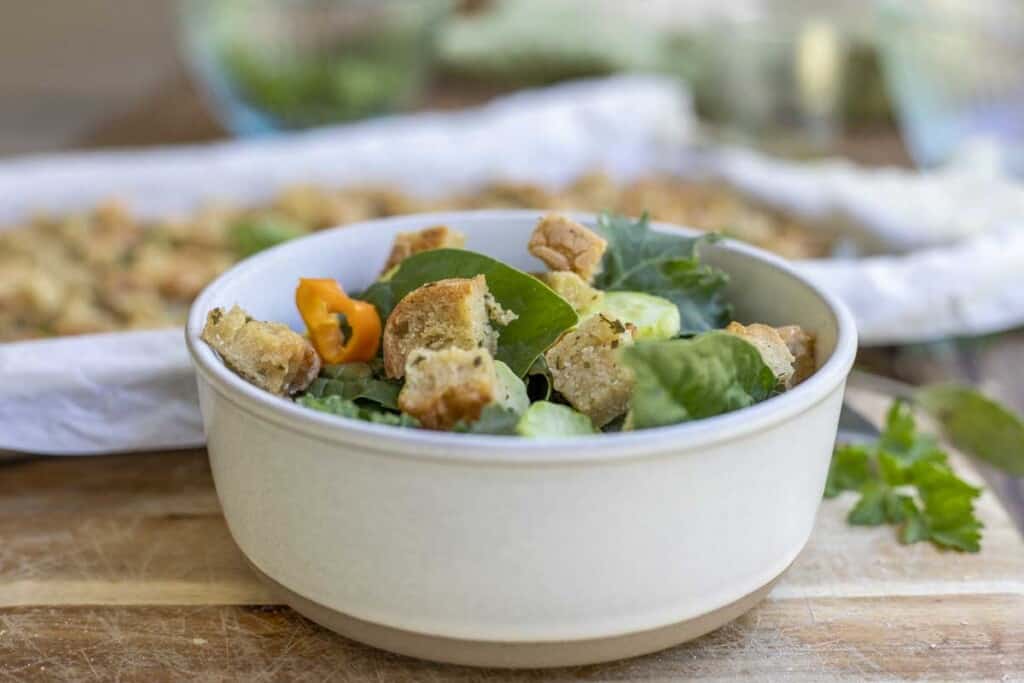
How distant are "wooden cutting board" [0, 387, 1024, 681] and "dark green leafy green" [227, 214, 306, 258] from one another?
1.37ft

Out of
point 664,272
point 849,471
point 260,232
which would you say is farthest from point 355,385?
point 260,232

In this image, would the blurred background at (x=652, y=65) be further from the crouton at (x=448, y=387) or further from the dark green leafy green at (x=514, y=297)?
the crouton at (x=448, y=387)

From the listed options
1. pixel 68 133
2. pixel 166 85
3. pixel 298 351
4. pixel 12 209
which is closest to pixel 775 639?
pixel 298 351

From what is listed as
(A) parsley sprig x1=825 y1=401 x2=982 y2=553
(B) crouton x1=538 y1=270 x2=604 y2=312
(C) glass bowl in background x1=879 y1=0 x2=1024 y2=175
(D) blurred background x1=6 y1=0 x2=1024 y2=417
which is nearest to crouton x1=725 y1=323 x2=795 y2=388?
(B) crouton x1=538 y1=270 x2=604 y2=312

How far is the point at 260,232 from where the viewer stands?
4.71ft

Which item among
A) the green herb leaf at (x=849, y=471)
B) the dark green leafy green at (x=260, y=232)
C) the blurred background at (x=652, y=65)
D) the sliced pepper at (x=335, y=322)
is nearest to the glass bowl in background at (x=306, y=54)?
the blurred background at (x=652, y=65)

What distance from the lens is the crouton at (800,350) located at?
917 mm

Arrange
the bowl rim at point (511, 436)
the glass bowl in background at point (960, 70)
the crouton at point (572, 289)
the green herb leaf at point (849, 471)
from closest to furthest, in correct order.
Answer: the bowl rim at point (511, 436), the crouton at point (572, 289), the green herb leaf at point (849, 471), the glass bowl in background at point (960, 70)

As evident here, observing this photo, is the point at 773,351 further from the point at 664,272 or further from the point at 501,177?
the point at 501,177

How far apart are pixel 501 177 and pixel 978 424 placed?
34.5 inches

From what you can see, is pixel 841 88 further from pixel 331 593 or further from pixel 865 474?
pixel 331 593

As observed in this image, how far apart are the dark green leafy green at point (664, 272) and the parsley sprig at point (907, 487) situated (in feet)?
→ 0.62

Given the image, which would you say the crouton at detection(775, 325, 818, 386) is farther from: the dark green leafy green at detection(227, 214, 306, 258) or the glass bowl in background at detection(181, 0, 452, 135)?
the glass bowl in background at detection(181, 0, 452, 135)

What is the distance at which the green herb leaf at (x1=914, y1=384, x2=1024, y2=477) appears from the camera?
3.66 ft
